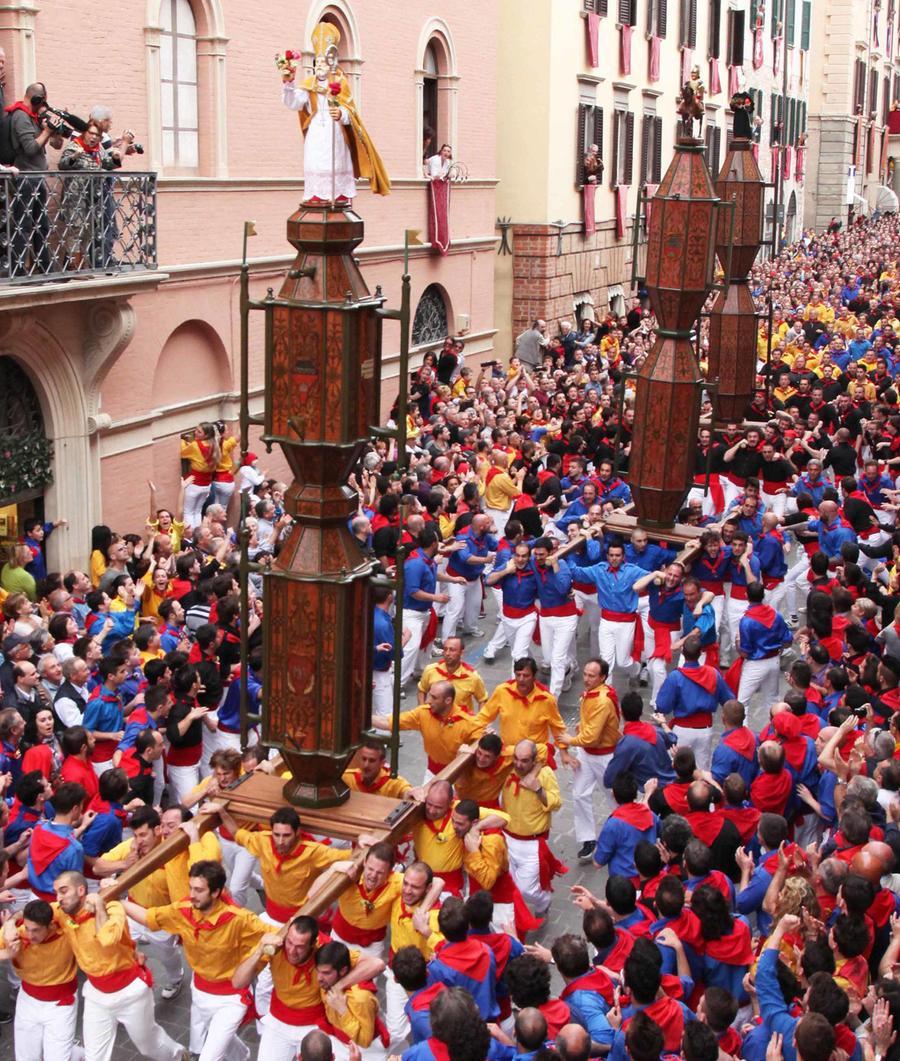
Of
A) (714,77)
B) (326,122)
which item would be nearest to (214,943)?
(326,122)

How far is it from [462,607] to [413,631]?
1.58 m

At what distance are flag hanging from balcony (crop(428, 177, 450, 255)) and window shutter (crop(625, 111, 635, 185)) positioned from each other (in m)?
9.82

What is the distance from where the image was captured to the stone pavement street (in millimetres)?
8539

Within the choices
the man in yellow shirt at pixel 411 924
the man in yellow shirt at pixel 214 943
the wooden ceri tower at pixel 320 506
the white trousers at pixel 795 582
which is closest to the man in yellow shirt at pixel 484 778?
the wooden ceri tower at pixel 320 506

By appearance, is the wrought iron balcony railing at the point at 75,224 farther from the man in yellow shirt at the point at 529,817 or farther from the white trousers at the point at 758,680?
the white trousers at the point at 758,680

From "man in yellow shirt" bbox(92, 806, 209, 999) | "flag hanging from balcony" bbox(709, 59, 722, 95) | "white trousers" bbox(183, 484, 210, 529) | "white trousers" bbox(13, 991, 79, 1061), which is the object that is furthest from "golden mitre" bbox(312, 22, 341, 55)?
"flag hanging from balcony" bbox(709, 59, 722, 95)

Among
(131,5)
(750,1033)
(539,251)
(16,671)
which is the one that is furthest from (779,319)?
(750,1033)

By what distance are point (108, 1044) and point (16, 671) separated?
10.7ft

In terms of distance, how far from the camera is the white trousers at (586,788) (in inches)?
416

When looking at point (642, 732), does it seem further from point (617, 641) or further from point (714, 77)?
point (714, 77)

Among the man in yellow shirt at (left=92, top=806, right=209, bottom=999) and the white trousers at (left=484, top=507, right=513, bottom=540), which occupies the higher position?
the white trousers at (left=484, top=507, right=513, bottom=540)

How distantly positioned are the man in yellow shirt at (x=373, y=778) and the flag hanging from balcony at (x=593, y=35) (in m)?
24.1

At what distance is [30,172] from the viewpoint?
13289 mm

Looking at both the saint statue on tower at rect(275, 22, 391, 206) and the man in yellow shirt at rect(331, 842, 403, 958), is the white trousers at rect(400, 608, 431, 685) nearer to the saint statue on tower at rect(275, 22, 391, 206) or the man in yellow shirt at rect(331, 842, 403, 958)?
the man in yellow shirt at rect(331, 842, 403, 958)
